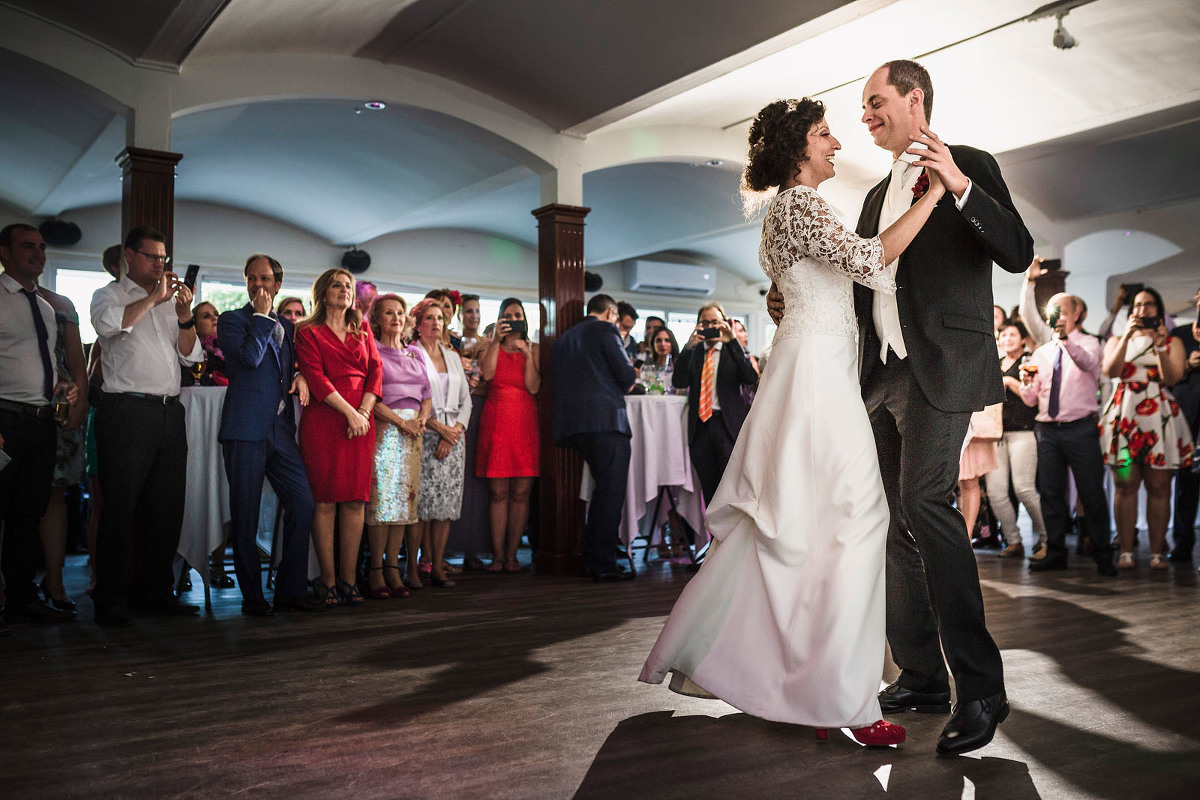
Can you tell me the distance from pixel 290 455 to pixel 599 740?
243 centimetres

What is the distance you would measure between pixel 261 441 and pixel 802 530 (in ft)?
8.81

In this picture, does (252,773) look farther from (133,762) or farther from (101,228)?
(101,228)

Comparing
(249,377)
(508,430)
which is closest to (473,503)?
(508,430)

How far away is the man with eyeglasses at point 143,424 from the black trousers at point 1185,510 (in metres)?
5.75

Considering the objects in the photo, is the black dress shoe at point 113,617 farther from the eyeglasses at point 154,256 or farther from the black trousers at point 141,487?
the eyeglasses at point 154,256

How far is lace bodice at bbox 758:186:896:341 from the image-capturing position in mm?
2271

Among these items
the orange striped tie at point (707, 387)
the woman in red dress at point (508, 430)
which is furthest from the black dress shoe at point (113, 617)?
the orange striped tie at point (707, 387)

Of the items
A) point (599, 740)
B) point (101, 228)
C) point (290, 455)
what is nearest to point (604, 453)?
point (290, 455)

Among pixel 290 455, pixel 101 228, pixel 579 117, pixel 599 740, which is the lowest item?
pixel 599 740

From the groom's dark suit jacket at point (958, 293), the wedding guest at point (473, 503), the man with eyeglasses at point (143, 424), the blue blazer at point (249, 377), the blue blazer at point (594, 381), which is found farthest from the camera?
the wedding guest at point (473, 503)

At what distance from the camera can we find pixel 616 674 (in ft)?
9.78

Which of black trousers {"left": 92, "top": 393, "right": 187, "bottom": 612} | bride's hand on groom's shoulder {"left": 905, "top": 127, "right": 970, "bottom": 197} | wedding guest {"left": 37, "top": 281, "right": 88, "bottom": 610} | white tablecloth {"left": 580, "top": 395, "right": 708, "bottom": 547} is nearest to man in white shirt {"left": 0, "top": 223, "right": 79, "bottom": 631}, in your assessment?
wedding guest {"left": 37, "top": 281, "right": 88, "bottom": 610}

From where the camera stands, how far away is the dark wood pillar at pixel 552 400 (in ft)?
18.8

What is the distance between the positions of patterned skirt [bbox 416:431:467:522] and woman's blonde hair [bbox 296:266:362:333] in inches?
34.5
